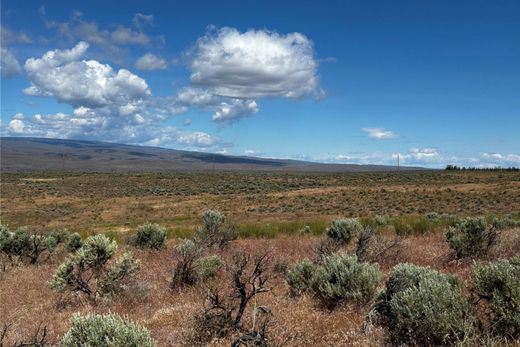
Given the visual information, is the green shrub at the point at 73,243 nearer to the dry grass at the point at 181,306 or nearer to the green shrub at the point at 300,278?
the dry grass at the point at 181,306

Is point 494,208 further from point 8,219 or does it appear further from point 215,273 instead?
point 8,219

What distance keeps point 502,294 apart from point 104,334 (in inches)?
195

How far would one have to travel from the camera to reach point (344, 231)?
49.6 ft

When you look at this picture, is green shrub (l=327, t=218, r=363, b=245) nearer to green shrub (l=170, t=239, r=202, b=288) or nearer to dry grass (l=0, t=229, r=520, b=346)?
dry grass (l=0, t=229, r=520, b=346)

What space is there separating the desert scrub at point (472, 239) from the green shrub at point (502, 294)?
16.5 ft

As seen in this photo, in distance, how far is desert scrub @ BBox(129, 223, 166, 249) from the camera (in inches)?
658

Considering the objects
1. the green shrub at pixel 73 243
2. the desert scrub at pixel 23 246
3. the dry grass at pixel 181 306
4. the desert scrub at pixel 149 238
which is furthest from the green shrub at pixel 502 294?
the green shrub at pixel 73 243

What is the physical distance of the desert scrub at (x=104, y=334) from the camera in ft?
16.4

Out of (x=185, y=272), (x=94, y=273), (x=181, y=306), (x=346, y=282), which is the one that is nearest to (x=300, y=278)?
(x=346, y=282)

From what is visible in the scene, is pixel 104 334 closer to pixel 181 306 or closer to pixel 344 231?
pixel 181 306

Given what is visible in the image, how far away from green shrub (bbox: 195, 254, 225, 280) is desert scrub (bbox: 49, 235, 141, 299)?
1472mm

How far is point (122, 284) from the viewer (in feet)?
33.3

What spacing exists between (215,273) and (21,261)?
810cm

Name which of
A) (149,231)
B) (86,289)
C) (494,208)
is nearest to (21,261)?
(149,231)
